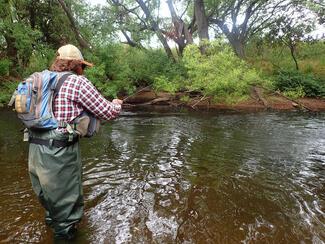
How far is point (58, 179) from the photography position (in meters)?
3.11

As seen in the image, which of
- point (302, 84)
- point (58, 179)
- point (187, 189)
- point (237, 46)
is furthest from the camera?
point (237, 46)

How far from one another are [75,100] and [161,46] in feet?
65.8

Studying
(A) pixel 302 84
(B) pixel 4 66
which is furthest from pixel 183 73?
(B) pixel 4 66

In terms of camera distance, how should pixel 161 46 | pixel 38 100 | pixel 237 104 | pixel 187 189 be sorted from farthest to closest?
pixel 161 46
pixel 237 104
pixel 187 189
pixel 38 100

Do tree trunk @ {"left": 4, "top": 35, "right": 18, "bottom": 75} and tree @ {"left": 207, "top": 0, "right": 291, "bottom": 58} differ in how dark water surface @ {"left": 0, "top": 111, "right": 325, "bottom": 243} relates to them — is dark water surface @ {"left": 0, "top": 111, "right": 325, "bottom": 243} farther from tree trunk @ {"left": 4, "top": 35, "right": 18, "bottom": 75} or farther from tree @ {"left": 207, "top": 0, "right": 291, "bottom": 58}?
tree @ {"left": 207, "top": 0, "right": 291, "bottom": 58}

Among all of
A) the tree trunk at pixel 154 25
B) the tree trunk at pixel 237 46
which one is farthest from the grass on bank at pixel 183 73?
the tree trunk at pixel 237 46

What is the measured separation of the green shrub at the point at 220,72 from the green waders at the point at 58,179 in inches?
431

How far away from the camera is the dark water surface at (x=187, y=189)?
3.81m

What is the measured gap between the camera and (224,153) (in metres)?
7.71

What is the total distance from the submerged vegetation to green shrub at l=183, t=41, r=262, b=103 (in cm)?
4

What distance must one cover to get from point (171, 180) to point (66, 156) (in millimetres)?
2838

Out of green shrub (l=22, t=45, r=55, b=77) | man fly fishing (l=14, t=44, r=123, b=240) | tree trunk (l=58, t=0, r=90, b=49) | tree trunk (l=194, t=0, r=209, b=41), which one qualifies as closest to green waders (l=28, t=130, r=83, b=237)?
man fly fishing (l=14, t=44, r=123, b=240)

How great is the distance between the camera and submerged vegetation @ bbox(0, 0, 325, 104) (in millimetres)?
14344

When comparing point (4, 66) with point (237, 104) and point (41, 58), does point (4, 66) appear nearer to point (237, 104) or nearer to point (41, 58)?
point (41, 58)
